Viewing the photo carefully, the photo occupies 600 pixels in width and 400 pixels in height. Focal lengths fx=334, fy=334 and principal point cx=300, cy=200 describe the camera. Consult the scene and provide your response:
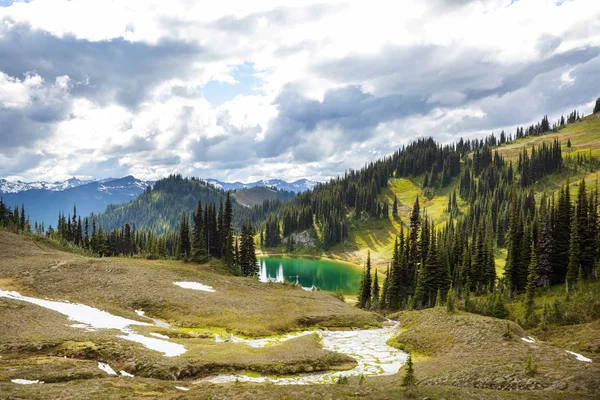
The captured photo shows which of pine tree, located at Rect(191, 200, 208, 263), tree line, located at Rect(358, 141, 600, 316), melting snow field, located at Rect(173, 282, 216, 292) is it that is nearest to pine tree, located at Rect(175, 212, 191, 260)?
pine tree, located at Rect(191, 200, 208, 263)

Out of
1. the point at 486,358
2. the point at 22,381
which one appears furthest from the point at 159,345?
the point at 486,358

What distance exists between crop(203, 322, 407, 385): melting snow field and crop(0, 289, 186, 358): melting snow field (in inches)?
290

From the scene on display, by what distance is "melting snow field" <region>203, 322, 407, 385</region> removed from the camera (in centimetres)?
2468

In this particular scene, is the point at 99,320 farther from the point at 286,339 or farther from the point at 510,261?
the point at 510,261

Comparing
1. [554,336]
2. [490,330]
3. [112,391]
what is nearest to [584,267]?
[554,336]

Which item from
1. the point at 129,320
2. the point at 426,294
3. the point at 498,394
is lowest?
the point at 426,294

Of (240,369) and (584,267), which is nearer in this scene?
(240,369)

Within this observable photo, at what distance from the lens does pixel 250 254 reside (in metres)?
93.9

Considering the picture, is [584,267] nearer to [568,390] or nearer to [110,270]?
[568,390]

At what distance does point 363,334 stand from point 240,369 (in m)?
21.5

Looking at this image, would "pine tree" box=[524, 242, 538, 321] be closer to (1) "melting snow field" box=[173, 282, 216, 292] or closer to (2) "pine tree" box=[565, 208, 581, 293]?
(2) "pine tree" box=[565, 208, 581, 293]

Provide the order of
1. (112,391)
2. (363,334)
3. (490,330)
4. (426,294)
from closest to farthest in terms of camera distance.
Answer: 1. (112,391)
2. (490,330)
3. (363,334)
4. (426,294)

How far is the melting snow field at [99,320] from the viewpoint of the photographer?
30.3 meters

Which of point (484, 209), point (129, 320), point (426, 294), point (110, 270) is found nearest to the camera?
point (129, 320)
